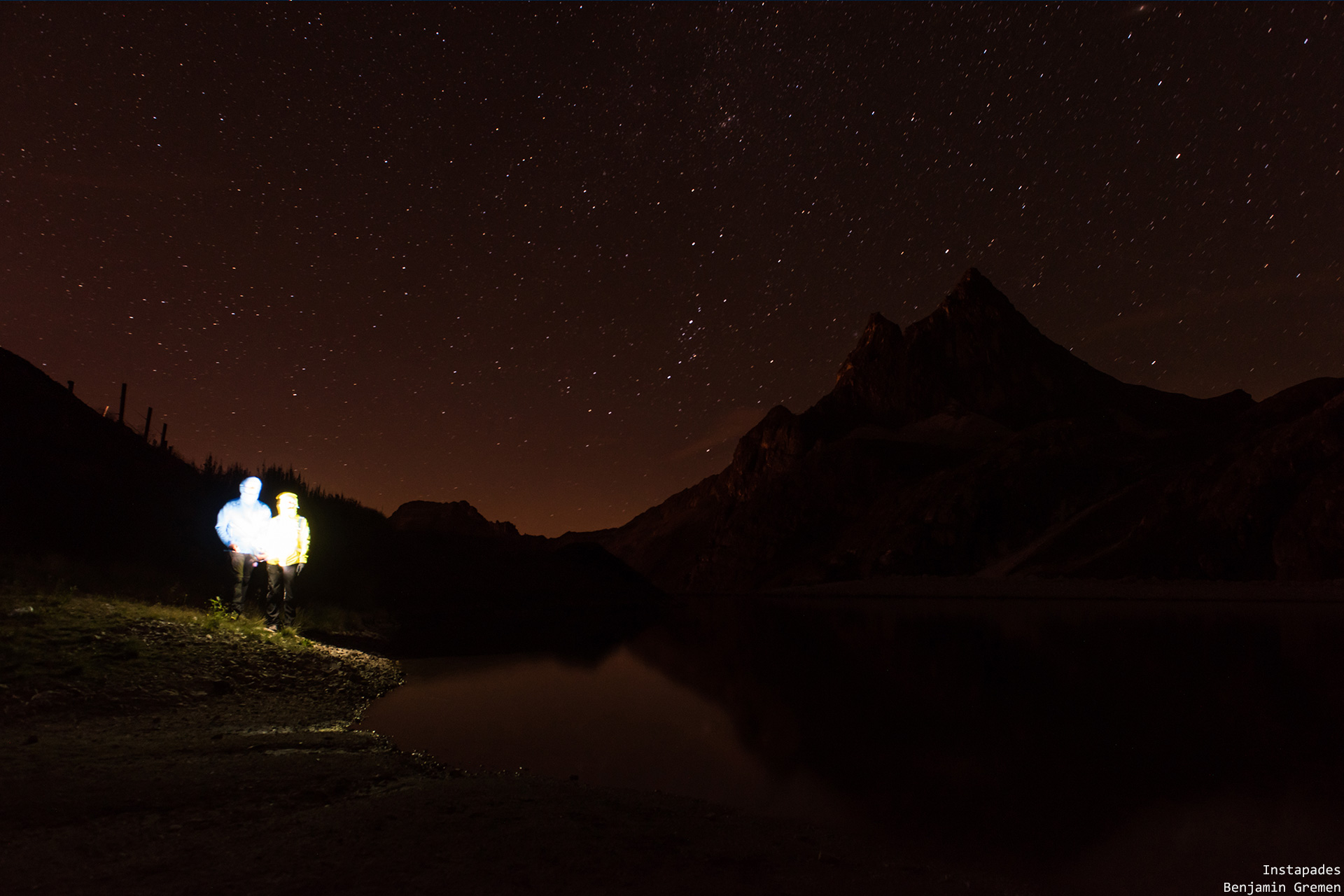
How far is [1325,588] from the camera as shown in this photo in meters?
56.7

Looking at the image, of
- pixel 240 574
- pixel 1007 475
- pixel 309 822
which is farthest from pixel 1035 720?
pixel 1007 475

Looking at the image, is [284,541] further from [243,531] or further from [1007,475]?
[1007,475]

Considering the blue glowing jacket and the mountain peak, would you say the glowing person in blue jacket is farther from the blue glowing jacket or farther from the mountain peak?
the mountain peak

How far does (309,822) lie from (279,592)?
10165mm

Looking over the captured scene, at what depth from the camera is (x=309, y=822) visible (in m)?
4.70

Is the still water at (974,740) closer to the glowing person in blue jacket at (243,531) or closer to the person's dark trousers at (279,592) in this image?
the person's dark trousers at (279,592)

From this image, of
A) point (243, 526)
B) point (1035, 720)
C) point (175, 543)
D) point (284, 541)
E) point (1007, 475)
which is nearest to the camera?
point (1035, 720)

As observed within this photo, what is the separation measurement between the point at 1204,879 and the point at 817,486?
441 ft

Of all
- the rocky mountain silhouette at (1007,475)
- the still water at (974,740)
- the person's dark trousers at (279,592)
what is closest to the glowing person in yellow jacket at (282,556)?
the person's dark trousers at (279,592)

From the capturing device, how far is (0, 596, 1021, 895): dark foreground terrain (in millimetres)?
3898

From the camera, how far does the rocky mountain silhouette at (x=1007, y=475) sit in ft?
240

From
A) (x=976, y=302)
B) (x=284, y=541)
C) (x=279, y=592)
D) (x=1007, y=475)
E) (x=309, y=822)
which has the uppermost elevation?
(x=976, y=302)

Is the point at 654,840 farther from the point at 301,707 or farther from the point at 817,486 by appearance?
the point at 817,486

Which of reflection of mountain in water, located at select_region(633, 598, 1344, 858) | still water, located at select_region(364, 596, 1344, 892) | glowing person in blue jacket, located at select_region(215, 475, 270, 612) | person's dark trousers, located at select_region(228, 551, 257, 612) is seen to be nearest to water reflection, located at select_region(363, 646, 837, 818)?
still water, located at select_region(364, 596, 1344, 892)
